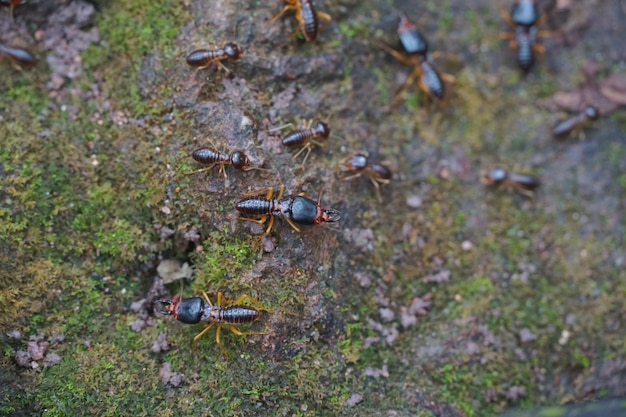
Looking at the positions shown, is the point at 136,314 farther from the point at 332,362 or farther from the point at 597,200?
the point at 597,200

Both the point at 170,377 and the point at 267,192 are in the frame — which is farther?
the point at 267,192

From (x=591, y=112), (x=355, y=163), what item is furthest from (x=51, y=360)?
(x=591, y=112)

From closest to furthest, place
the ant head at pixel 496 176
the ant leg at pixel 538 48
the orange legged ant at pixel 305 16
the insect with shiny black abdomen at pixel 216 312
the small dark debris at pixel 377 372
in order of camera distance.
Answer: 1. the insect with shiny black abdomen at pixel 216 312
2. the small dark debris at pixel 377 372
3. the orange legged ant at pixel 305 16
4. the ant head at pixel 496 176
5. the ant leg at pixel 538 48

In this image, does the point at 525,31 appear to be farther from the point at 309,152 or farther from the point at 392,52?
the point at 309,152

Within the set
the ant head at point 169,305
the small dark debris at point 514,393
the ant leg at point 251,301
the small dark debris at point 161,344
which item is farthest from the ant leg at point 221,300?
the small dark debris at point 514,393

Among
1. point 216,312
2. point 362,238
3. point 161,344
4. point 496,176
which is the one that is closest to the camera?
point 216,312

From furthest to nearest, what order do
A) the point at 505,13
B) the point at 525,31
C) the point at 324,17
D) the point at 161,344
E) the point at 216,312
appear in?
1. the point at 505,13
2. the point at 525,31
3. the point at 324,17
4. the point at 161,344
5. the point at 216,312

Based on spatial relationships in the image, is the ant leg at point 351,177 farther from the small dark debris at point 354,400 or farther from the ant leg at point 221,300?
the small dark debris at point 354,400
